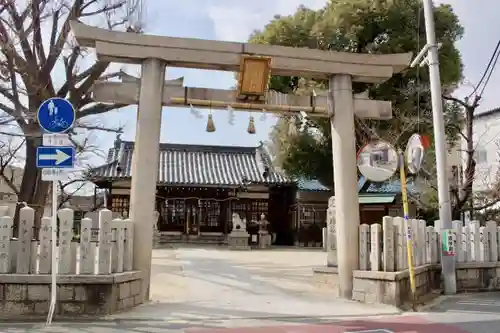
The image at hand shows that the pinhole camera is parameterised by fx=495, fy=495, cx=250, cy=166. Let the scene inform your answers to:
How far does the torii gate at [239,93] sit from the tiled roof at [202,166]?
1848 cm

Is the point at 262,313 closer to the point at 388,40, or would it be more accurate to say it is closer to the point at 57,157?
the point at 57,157

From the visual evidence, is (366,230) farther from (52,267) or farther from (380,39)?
(380,39)

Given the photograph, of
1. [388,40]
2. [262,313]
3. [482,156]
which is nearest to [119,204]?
[388,40]

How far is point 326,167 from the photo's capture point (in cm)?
2698

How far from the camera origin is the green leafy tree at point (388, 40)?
21.7 meters

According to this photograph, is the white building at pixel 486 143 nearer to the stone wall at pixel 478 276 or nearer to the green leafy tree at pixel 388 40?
the green leafy tree at pixel 388 40

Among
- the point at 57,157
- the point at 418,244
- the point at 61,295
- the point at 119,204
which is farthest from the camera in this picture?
the point at 119,204

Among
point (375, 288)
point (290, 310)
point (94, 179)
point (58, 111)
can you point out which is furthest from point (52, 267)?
point (94, 179)

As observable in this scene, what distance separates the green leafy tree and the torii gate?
31.4ft

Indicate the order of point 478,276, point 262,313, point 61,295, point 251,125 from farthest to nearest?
point 478,276 → point 251,125 → point 262,313 → point 61,295

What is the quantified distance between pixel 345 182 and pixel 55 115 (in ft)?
20.1

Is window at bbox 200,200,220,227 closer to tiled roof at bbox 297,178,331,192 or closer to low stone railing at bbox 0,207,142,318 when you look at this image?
tiled roof at bbox 297,178,331,192

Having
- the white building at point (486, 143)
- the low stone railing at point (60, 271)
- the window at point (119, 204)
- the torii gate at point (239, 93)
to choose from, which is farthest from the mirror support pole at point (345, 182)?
the white building at point (486, 143)

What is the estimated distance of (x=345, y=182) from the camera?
10930mm
